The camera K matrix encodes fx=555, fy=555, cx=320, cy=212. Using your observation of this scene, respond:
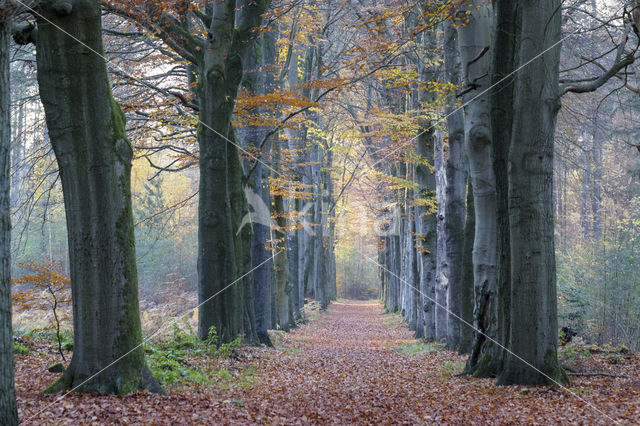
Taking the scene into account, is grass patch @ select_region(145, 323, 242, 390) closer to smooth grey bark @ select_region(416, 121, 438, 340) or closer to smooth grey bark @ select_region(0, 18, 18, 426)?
smooth grey bark @ select_region(0, 18, 18, 426)

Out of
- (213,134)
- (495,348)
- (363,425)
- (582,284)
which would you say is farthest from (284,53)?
(363,425)

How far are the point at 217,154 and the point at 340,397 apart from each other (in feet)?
17.6

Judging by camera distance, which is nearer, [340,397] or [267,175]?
[340,397]

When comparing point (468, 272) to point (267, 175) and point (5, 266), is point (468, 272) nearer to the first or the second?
point (267, 175)

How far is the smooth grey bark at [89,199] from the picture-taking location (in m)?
6.16

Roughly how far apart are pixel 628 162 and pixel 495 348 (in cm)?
2183

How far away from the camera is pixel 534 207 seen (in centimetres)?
769

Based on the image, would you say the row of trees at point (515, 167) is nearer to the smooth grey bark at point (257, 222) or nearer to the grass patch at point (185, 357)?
the grass patch at point (185, 357)

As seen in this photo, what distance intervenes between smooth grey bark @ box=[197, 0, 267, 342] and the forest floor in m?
1.15

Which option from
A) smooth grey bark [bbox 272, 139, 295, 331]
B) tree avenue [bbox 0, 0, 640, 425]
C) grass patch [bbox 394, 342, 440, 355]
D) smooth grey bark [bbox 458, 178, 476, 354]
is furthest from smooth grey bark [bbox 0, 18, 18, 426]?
smooth grey bark [bbox 272, 139, 295, 331]

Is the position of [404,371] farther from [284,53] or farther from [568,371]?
[284,53]

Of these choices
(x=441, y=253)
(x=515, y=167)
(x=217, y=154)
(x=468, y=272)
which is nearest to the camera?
(x=515, y=167)

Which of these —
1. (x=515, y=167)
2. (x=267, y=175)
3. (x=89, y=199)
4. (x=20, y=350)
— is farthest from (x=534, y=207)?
(x=267, y=175)

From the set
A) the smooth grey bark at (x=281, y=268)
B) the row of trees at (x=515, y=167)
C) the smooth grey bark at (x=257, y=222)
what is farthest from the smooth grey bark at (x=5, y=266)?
the smooth grey bark at (x=281, y=268)
